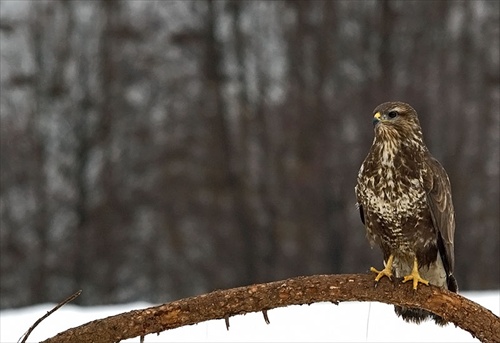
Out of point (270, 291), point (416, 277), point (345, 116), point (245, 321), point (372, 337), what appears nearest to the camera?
point (270, 291)

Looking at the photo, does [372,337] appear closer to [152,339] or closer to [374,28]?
[152,339]

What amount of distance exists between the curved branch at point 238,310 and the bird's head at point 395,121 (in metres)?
0.66

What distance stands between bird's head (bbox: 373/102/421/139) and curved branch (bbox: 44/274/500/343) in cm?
66

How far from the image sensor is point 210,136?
29.7ft

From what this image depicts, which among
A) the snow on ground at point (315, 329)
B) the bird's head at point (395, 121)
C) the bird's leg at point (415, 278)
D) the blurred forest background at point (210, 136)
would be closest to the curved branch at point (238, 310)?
the bird's leg at point (415, 278)

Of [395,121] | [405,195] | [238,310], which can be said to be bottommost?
[238,310]

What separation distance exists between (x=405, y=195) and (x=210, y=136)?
5722 mm

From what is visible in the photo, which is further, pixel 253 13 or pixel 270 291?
pixel 253 13

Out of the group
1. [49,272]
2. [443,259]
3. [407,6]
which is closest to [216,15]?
[407,6]

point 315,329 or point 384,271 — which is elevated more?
point 384,271

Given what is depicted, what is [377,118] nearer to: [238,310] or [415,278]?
[415,278]

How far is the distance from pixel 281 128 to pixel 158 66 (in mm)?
1496

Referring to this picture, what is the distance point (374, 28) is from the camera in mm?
8914

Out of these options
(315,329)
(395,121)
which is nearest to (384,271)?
(395,121)
